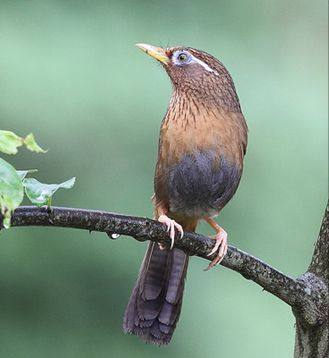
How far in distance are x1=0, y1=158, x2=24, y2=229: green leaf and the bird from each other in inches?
61.4

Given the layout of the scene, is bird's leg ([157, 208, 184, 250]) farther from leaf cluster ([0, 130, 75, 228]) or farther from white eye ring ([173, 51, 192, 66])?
leaf cluster ([0, 130, 75, 228])

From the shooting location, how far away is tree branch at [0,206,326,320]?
2.83 m

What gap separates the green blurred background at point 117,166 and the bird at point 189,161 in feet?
3.97

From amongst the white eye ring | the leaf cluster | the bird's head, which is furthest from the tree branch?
the white eye ring

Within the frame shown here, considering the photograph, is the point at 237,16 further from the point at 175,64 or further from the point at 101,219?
the point at 101,219

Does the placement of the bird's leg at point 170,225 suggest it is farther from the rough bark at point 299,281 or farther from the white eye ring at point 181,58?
the white eye ring at point 181,58

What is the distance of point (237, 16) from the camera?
6.50m

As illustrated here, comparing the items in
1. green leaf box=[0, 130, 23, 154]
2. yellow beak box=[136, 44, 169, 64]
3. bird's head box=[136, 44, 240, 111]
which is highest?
yellow beak box=[136, 44, 169, 64]

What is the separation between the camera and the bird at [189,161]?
4.14m

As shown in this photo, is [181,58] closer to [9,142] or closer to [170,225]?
[170,225]

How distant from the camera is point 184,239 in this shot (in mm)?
3311

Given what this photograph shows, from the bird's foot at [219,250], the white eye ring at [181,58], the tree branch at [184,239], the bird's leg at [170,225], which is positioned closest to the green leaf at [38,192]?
the tree branch at [184,239]

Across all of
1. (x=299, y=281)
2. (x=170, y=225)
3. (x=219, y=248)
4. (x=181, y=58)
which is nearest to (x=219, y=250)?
(x=219, y=248)

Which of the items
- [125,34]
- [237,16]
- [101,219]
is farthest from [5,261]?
[101,219]
